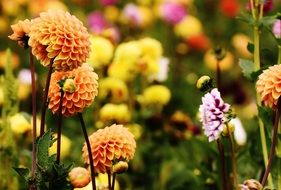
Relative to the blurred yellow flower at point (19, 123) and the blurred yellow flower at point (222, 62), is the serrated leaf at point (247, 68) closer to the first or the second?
the blurred yellow flower at point (19, 123)

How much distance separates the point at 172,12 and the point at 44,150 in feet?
8.40

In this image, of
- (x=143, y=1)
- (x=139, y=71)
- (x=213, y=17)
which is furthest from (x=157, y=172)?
(x=213, y=17)

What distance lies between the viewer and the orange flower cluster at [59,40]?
1.55 metres

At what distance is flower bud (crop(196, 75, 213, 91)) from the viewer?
160 cm

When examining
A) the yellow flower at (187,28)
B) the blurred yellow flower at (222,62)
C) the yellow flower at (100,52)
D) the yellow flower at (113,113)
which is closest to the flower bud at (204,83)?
the yellow flower at (113,113)

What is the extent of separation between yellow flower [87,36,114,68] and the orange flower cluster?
992 millimetres

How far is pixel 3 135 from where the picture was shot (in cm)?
218

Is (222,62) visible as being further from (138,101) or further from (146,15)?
(138,101)

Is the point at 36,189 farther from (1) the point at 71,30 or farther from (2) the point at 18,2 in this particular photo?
(2) the point at 18,2

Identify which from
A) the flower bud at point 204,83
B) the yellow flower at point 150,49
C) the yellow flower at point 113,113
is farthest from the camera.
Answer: the yellow flower at point 150,49

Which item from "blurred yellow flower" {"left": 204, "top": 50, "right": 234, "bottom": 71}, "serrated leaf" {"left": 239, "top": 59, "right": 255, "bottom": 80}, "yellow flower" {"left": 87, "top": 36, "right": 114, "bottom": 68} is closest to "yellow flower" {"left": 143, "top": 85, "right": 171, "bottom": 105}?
"yellow flower" {"left": 87, "top": 36, "right": 114, "bottom": 68}

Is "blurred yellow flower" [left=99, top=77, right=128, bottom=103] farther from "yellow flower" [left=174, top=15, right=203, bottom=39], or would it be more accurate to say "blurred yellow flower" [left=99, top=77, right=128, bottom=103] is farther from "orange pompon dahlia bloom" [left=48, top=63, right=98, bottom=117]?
"yellow flower" [left=174, top=15, right=203, bottom=39]

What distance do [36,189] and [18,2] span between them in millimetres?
2525

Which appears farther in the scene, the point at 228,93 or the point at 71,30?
the point at 228,93
